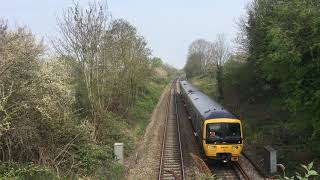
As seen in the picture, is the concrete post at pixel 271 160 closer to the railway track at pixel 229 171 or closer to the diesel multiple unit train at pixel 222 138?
the railway track at pixel 229 171

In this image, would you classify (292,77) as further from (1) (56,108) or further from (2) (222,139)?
(1) (56,108)

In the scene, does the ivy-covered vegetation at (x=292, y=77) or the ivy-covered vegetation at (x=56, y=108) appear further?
the ivy-covered vegetation at (x=292, y=77)

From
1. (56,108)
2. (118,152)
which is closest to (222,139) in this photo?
(118,152)

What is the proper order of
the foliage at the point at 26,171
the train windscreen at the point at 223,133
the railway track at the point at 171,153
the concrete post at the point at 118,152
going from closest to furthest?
the foliage at the point at 26,171, the railway track at the point at 171,153, the train windscreen at the point at 223,133, the concrete post at the point at 118,152

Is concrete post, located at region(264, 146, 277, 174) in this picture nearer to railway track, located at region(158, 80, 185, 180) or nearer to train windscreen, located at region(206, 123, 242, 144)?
train windscreen, located at region(206, 123, 242, 144)

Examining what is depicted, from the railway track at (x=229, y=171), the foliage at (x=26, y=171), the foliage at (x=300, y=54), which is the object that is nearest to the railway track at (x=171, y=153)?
the railway track at (x=229, y=171)

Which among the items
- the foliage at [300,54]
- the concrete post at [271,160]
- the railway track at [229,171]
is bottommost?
the railway track at [229,171]

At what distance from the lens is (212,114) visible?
20.3 m

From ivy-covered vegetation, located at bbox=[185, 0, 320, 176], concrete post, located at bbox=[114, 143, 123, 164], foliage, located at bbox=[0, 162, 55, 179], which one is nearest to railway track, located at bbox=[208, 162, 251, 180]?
ivy-covered vegetation, located at bbox=[185, 0, 320, 176]

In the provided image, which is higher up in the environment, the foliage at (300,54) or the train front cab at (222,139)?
the foliage at (300,54)

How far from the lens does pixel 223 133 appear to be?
19.5 m

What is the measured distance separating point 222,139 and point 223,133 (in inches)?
11.6

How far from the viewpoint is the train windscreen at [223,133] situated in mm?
19359

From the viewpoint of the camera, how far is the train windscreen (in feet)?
63.5
